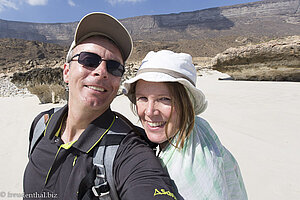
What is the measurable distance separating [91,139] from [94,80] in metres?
0.44

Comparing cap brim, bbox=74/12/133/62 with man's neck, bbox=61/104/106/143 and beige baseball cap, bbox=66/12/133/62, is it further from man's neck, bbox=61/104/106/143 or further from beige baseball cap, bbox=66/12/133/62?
man's neck, bbox=61/104/106/143

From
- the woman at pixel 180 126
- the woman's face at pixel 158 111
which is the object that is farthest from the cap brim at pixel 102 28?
the woman's face at pixel 158 111

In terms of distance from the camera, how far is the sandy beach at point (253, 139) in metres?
2.13

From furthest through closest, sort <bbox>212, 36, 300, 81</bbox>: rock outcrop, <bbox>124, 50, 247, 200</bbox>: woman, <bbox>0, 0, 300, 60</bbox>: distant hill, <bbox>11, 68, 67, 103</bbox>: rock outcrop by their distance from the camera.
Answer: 1. <bbox>0, 0, 300, 60</bbox>: distant hill
2. <bbox>212, 36, 300, 81</bbox>: rock outcrop
3. <bbox>11, 68, 67, 103</bbox>: rock outcrop
4. <bbox>124, 50, 247, 200</bbox>: woman

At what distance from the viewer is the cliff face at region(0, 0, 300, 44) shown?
8188 centimetres

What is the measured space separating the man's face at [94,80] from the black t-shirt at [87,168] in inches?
5.2

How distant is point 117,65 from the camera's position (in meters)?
1.43

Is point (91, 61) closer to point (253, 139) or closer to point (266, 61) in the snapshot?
point (253, 139)

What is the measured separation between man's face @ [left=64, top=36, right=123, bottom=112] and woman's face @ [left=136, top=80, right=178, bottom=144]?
0.30 m

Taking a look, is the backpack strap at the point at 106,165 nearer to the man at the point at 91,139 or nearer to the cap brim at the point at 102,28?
the man at the point at 91,139

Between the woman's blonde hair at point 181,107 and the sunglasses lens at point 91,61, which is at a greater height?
the sunglasses lens at point 91,61

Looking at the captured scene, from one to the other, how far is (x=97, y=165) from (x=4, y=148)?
3204 mm

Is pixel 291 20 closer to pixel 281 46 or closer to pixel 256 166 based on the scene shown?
pixel 281 46

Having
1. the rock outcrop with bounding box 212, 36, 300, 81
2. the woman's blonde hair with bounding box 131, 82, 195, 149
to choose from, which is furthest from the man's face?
the rock outcrop with bounding box 212, 36, 300, 81
